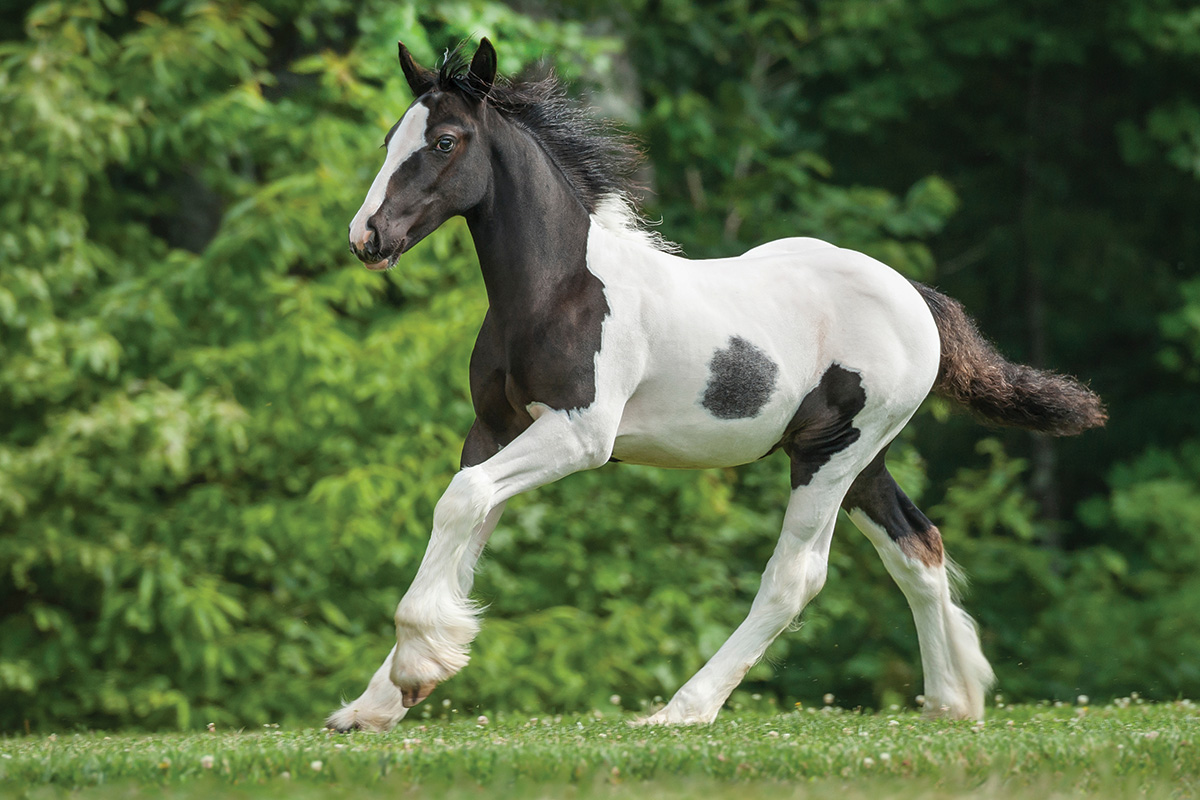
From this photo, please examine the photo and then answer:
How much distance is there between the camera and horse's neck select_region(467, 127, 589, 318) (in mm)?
4617

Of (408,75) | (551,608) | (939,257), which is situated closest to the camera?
(408,75)

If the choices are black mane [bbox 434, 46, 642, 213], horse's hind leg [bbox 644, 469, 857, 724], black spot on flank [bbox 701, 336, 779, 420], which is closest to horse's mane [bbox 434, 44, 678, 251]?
black mane [bbox 434, 46, 642, 213]

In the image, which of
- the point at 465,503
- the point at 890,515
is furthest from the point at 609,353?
the point at 890,515

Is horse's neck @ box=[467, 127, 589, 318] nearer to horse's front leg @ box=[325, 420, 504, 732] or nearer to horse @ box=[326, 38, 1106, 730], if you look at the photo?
horse @ box=[326, 38, 1106, 730]

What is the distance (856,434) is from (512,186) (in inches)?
61.7

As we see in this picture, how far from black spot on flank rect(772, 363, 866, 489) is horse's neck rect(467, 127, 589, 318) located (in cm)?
100

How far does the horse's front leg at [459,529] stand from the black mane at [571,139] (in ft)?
3.10

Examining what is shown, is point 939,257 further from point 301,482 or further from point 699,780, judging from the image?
point 699,780

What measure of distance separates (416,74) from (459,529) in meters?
1.56

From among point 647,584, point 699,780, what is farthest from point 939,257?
point 699,780

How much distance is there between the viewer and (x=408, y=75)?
461cm

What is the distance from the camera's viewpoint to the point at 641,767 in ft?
12.6

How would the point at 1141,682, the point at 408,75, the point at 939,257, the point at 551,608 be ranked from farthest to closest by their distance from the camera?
the point at 939,257, the point at 1141,682, the point at 551,608, the point at 408,75

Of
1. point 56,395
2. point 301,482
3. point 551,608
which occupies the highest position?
point 56,395
